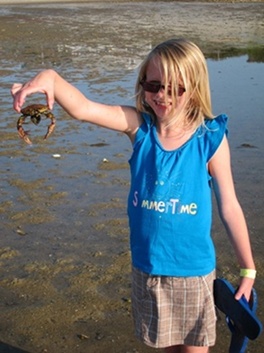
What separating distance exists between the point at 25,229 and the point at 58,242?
404mm

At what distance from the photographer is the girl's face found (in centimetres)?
283

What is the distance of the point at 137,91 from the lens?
3.06 metres

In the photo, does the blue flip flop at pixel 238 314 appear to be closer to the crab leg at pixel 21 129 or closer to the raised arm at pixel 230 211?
the raised arm at pixel 230 211

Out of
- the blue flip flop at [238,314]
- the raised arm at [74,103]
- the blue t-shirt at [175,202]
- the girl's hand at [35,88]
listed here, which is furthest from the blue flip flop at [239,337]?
A: the girl's hand at [35,88]

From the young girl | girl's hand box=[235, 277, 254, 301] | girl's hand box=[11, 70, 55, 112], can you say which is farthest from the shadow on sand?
girl's hand box=[11, 70, 55, 112]

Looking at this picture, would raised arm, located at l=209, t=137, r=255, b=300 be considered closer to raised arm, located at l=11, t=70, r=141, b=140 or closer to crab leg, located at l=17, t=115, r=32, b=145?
raised arm, located at l=11, t=70, r=141, b=140

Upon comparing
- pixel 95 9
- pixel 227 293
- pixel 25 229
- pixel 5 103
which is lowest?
pixel 95 9

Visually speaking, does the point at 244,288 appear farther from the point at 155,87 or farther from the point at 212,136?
the point at 155,87

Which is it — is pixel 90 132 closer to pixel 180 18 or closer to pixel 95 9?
pixel 180 18

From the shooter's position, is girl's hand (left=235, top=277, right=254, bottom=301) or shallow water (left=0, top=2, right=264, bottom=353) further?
shallow water (left=0, top=2, right=264, bottom=353)

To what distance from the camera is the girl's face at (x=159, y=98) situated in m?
2.83

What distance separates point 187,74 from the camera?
2.81 metres

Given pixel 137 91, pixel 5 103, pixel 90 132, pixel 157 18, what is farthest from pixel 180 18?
pixel 137 91

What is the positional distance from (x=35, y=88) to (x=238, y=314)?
1325 mm
